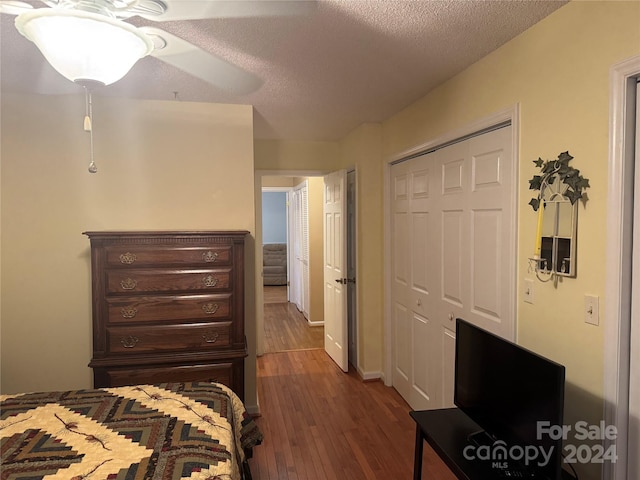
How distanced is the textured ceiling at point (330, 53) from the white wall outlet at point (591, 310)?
1.22 meters

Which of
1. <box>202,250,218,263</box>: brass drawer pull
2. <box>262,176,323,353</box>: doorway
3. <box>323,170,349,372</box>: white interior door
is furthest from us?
<box>262,176,323,353</box>: doorway

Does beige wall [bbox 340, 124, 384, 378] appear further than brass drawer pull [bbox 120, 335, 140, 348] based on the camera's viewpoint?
Yes

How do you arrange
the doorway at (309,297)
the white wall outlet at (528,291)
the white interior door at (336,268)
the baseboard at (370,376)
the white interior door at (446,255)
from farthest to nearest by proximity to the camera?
the doorway at (309,297)
the white interior door at (336,268)
the baseboard at (370,376)
the white interior door at (446,255)
the white wall outlet at (528,291)

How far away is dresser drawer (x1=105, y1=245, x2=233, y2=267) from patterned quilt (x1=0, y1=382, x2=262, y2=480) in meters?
0.81

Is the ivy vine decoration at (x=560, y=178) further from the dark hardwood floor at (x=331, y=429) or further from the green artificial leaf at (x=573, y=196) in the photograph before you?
the dark hardwood floor at (x=331, y=429)

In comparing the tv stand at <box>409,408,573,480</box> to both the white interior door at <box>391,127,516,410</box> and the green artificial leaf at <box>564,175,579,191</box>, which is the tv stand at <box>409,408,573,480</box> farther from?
the green artificial leaf at <box>564,175,579,191</box>

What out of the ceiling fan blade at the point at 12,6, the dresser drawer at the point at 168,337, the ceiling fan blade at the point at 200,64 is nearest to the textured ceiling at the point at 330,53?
the ceiling fan blade at the point at 200,64

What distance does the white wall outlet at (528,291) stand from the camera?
1.96 meters

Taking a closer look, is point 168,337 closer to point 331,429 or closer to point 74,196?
point 74,196

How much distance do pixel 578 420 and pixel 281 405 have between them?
7.55 feet

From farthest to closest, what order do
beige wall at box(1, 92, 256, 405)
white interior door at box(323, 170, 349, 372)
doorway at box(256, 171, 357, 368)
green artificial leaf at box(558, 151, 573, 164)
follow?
doorway at box(256, 171, 357, 368) < white interior door at box(323, 170, 349, 372) < beige wall at box(1, 92, 256, 405) < green artificial leaf at box(558, 151, 573, 164)

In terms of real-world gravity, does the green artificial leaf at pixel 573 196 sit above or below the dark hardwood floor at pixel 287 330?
above

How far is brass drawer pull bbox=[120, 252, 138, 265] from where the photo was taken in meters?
2.53

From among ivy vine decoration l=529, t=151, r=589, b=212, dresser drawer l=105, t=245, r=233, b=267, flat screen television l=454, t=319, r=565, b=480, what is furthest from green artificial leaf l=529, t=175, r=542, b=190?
dresser drawer l=105, t=245, r=233, b=267
